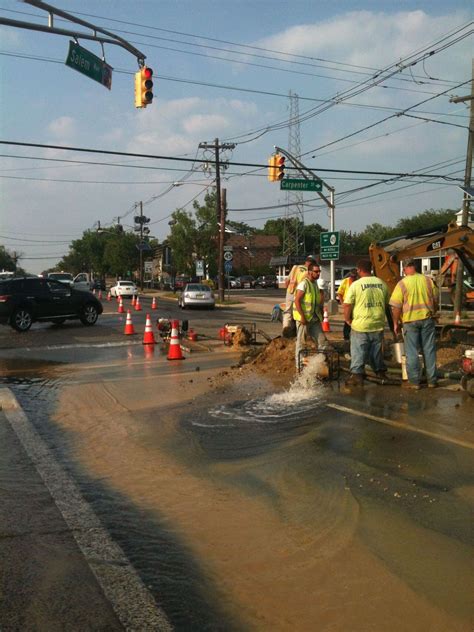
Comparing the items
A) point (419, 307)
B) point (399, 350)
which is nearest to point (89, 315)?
point (399, 350)

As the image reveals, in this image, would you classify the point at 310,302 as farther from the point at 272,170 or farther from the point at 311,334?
the point at 272,170

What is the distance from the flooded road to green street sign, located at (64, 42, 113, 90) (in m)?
7.79

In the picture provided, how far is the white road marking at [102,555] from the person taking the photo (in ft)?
10.4

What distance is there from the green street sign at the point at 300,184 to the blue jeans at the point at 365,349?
15.8 metres

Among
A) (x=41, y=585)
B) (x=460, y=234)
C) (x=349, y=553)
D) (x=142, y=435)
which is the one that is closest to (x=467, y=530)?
(x=349, y=553)

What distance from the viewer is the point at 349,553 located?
12.4 ft

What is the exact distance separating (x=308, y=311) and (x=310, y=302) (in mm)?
A: 143

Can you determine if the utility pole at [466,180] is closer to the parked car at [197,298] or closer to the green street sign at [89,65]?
the green street sign at [89,65]

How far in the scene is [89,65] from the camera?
13539 mm

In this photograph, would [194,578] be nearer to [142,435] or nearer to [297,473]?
[297,473]

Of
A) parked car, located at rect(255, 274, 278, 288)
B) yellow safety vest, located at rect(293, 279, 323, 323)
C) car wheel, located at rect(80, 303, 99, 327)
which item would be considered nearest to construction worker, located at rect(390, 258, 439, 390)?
yellow safety vest, located at rect(293, 279, 323, 323)

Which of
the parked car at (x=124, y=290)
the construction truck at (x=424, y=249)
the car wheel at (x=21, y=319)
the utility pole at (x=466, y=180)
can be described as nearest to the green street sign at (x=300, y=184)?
the utility pole at (x=466, y=180)

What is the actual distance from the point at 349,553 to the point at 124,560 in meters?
1.38

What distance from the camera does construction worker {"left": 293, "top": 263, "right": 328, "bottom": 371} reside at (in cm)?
955
